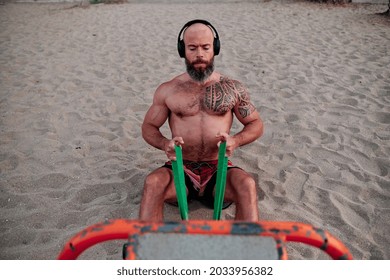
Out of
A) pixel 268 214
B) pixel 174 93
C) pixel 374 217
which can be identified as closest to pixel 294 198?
pixel 268 214

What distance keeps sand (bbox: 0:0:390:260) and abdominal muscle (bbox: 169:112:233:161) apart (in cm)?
50

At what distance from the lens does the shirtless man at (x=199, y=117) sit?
2164mm

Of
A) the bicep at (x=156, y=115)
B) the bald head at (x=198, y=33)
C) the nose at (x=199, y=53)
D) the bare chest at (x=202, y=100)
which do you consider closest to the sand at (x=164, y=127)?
the bicep at (x=156, y=115)

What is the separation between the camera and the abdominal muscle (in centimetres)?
226

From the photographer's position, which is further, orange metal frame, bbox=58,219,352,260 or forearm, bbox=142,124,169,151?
forearm, bbox=142,124,169,151

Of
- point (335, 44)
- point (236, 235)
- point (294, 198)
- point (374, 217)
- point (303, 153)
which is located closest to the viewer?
point (236, 235)

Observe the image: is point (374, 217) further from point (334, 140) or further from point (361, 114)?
point (361, 114)

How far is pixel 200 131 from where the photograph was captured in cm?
226

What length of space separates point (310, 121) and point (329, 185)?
116cm

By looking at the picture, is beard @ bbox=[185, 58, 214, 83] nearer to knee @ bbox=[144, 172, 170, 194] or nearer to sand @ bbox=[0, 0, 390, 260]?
knee @ bbox=[144, 172, 170, 194]

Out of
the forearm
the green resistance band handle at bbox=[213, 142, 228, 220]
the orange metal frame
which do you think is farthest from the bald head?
the orange metal frame

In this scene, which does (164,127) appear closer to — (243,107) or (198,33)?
(243,107)

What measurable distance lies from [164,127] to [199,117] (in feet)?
5.09

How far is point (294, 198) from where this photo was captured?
2635 mm
